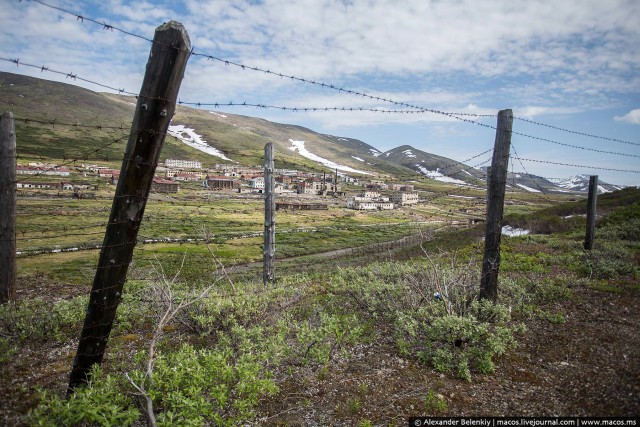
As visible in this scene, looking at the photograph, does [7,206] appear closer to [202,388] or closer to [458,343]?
[202,388]

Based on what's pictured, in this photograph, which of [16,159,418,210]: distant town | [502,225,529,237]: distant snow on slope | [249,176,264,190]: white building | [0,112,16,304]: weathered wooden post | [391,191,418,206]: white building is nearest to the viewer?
[0,112,16,304]: weathered wooden post

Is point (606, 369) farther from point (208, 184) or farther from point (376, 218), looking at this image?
point (208, 184)

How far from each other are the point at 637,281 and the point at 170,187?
270 feet

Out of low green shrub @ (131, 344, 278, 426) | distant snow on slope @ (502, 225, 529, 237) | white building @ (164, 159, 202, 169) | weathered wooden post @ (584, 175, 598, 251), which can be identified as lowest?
low green shrub @ (131, 344, 278, 426)

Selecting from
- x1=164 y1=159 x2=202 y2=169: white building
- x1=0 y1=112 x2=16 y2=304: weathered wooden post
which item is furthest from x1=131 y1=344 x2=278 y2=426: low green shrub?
x1=164 y1=159 x2=202 y2=169: white building

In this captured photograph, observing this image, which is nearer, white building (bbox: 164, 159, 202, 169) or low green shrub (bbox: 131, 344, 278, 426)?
low green shrub (bbox: 131, 344, 278, 426)

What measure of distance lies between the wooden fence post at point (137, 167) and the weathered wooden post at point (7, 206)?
548cm

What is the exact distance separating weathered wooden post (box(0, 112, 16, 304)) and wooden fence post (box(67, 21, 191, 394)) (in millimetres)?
5477

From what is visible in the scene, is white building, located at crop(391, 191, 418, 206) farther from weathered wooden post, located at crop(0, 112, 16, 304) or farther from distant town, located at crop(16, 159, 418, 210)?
weathered wooden post, located at crop(0, 112, 16, 304)

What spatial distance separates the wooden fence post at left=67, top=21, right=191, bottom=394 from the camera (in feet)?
12.3

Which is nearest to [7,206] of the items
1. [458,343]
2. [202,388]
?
[202,388]

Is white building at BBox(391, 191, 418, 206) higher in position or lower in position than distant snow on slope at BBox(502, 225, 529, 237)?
higher

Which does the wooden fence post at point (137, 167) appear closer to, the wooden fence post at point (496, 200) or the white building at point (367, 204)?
the wooden fence post at point (496, 200)

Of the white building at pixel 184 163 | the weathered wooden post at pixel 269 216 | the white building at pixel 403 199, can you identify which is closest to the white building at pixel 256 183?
the white building at pixel 184 163
